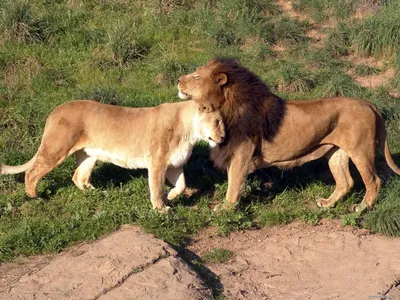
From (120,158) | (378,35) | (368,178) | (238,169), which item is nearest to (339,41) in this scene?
(378,35)

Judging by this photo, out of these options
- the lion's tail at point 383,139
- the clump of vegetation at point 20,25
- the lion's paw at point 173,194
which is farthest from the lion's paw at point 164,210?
the clump of vegetation at point 20,25

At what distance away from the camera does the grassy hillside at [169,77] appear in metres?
6.50

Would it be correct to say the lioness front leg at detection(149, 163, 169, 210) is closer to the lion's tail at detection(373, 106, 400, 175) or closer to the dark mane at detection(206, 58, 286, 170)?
the dark mane at detection(206, 58, 286, 170)

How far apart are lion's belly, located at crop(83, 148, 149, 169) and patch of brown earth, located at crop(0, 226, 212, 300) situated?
1096 mm

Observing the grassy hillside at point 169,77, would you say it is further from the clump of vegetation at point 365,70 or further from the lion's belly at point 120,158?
the lion's belly at point 120,158

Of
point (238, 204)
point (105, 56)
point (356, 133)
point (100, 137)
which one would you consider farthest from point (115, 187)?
point (105, 56)

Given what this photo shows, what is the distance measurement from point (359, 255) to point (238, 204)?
1.22 m

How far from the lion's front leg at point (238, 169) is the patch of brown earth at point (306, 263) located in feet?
1.27

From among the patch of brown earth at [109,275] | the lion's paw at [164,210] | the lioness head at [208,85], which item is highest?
the lioness head at [208,85]

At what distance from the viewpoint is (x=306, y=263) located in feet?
19.2

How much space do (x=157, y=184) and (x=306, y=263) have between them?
4.68 ft

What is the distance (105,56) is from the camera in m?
9.55

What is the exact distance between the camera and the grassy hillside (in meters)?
6.50

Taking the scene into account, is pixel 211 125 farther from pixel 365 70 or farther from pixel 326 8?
pixel 326 8
